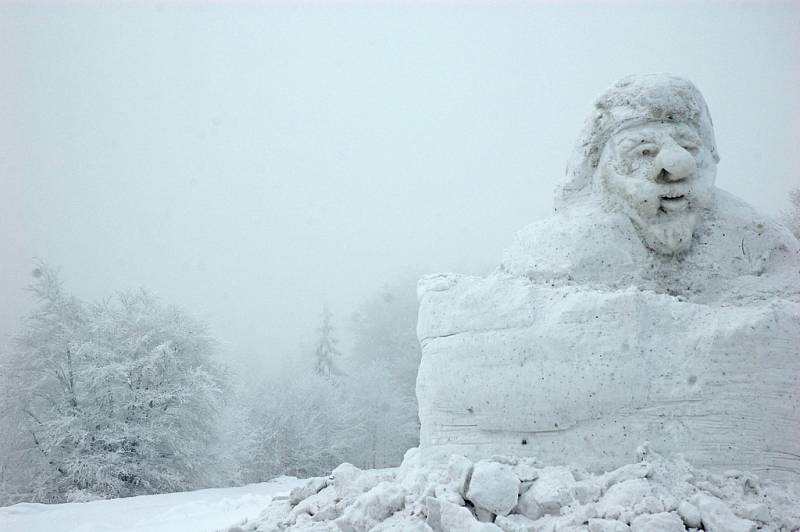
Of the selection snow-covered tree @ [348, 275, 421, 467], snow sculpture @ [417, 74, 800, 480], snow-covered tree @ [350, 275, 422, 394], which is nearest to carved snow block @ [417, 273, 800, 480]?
snow sculpture @ [417, 74, 800, 480]

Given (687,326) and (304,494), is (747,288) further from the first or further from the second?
(304,494)

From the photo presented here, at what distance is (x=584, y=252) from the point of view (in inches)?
169

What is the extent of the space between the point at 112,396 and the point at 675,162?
11673 mm

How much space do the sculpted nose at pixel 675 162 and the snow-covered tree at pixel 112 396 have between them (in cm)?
1053

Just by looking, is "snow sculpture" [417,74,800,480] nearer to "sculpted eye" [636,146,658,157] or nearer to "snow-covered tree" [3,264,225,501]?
"sculpted eye" [636,146,658,157]

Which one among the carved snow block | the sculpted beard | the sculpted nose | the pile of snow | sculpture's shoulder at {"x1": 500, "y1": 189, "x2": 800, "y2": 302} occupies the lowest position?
the pile of snow

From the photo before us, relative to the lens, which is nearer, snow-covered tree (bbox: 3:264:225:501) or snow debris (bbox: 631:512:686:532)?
snow debris (bbox: 631:512:686:532)

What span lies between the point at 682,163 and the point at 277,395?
1477cm

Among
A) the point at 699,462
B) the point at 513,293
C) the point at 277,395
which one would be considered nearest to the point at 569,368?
the point at 513,293

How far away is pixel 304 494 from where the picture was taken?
4254mm

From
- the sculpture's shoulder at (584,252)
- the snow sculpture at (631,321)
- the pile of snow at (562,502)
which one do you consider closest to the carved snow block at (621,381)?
the snow sculpture at (631,321)

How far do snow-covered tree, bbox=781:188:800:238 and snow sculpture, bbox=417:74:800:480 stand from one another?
27.7 feet

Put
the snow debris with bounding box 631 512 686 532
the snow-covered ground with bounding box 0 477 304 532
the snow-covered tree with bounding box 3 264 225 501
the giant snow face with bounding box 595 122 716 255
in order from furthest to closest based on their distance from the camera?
the snow-covered tree with bounding box 3 264 225 501 < the snow-covered ground with bounding box 0 477 304 532 < the giant snow face with bounding box 595 122 716 255 < the snow debris with bounding box 631 512 686 532

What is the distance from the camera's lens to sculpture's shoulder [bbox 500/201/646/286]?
4277 millimetres
